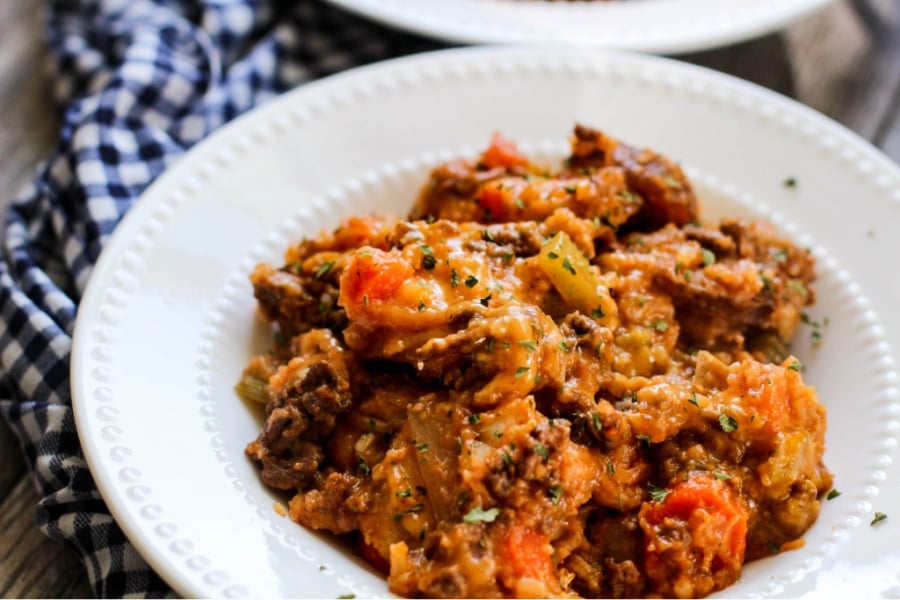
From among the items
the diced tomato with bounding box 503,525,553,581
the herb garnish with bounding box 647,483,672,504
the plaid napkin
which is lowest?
the plaid napkin

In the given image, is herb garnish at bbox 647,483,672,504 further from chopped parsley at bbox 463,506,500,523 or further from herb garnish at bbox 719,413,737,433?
chopped parsley at bbox 463,506,500,523

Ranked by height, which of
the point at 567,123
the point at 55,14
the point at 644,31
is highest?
the point at 644,31

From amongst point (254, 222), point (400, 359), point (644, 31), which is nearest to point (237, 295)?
point (254, 222)

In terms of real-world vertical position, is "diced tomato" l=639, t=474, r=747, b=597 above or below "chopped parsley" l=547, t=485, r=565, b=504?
below

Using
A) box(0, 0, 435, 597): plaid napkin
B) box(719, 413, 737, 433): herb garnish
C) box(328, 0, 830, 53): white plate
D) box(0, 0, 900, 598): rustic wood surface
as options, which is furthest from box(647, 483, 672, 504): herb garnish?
box(0, 0, 900, 598): rustic wood surface

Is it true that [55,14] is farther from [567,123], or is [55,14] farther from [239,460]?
[239,460]

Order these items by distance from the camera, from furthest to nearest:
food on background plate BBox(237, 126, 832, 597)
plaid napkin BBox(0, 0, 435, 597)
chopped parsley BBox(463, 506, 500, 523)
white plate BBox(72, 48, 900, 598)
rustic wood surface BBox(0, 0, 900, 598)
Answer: rustic wood surface BBox(0, 0, 900, 598)
plaid napkin BBox(0, 0, 435, 597)
white plate BBox(72, 48, 900, 598)
food on background plate BBox(237, 126, 832, 597)
chopped parsley BBox(463, 506, 500, 523)

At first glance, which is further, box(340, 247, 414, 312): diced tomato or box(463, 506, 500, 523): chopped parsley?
box(340, 247, 414, 312): diced tomato
